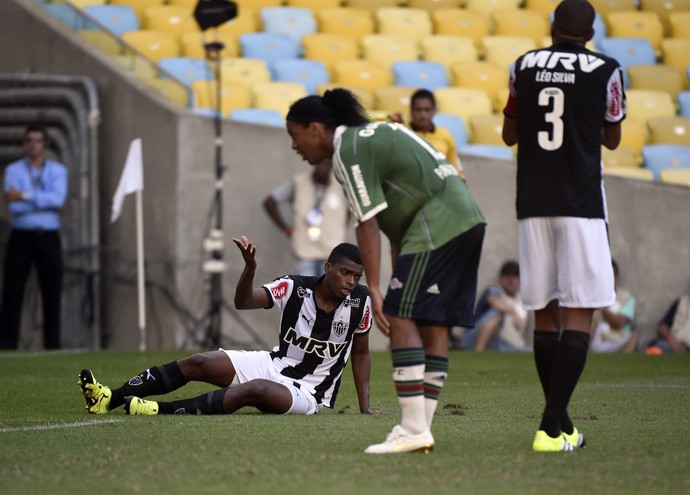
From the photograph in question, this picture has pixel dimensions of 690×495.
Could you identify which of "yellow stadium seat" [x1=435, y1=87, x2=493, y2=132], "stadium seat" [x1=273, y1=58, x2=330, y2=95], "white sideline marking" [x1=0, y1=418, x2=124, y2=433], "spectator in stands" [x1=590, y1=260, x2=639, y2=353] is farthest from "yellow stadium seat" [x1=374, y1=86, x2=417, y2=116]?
"white sideline marking" [x1=0, y1=418, x2=124, y2=433]

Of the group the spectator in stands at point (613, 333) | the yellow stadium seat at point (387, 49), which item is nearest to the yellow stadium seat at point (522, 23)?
the yellow stadium seat at point (387, 49)

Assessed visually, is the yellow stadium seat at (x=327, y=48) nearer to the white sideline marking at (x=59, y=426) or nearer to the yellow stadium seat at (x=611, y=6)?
the yellow stadium seat at (x=611, y=6)

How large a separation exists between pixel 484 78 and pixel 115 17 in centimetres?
494

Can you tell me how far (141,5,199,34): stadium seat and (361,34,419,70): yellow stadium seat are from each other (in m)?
2.35

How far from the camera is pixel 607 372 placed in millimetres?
12125

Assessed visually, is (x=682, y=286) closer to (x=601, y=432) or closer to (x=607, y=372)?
(x=607, y=372)

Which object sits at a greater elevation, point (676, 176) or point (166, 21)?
point (166, 21)

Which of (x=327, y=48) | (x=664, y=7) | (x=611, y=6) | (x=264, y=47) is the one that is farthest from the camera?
(x=664, y=7)

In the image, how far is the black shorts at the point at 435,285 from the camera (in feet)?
19.5

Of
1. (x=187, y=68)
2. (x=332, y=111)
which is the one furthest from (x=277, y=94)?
(x=332, y=111)

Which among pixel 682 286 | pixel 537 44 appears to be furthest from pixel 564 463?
A: pixel 537 44

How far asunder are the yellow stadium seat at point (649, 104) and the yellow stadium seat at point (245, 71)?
487 cm

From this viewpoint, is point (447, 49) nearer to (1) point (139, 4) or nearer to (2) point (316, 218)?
(1) point (139, 4)

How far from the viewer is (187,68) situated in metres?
17.4
